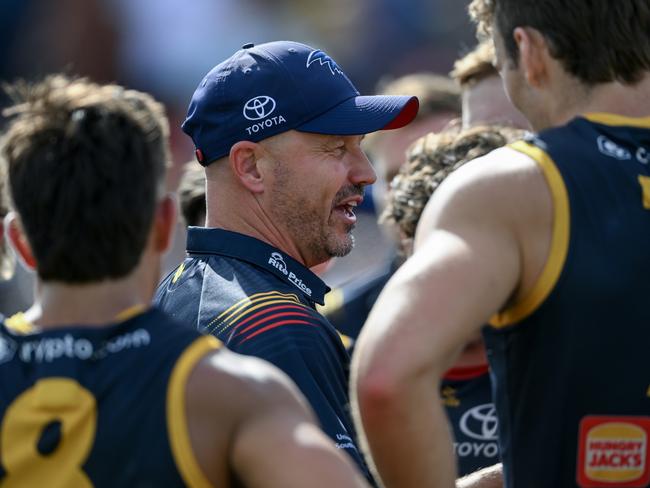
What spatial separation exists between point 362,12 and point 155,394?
385 inches

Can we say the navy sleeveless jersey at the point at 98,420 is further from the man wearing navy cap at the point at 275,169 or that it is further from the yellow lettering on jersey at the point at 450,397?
the yellow lettering on jersey at the point at 450,397

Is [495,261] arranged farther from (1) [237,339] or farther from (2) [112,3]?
(2) [112,3]

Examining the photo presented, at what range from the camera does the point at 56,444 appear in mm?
1836

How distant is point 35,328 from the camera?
2.00 metres

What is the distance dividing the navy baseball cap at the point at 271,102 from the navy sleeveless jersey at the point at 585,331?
1.07 metres

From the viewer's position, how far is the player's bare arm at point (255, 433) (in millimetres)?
1784

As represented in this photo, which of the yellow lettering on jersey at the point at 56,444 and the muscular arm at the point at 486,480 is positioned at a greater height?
the yellow lettering on jersey at the point at 56,444

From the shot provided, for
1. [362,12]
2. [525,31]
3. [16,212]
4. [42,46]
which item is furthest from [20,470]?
[362,12]

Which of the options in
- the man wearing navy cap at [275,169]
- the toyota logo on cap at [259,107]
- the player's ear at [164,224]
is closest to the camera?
the player's ear at [164,224]

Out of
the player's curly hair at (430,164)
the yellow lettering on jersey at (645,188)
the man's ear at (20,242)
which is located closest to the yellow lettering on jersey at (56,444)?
the man's ear at (20,242)

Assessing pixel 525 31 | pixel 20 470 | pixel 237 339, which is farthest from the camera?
pixel 237 339

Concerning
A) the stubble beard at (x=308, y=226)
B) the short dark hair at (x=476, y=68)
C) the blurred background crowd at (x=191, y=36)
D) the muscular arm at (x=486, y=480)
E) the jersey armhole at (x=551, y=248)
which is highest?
the jersey armhole at (x=551, y=248)

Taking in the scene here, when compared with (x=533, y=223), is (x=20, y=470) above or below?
below

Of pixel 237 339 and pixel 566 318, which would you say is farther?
pixel 237 339
